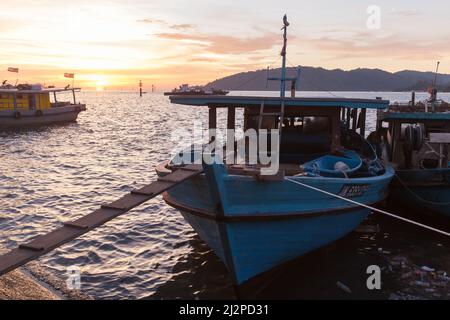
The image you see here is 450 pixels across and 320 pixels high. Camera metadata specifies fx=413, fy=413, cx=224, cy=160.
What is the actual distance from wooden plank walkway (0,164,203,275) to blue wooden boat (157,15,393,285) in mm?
484

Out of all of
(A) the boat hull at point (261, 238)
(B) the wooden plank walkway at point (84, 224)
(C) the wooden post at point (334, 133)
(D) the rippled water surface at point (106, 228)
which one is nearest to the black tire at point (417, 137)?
(C) the wooden post at point (334, 133)

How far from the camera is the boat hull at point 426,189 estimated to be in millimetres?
12992

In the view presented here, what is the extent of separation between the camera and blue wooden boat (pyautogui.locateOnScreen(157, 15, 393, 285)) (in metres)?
8.19

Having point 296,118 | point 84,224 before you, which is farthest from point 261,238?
point 296,118

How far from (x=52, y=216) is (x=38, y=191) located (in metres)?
4.27

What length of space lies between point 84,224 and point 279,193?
3847 millimetres

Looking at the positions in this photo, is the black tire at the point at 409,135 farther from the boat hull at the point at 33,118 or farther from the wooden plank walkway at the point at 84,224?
the boat hull at the point at 33,118

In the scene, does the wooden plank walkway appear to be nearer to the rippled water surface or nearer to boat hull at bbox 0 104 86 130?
the rippled water surface

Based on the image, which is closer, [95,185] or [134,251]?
[134,251]

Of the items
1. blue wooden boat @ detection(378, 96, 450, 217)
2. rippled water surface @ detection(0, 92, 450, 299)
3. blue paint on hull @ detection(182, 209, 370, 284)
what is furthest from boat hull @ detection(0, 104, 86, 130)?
blue paint on hull @ detection(182, 209, 370, 284)

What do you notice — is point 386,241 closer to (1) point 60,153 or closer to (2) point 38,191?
(2) point 38,191

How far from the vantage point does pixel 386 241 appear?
1284 centimetres
